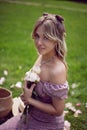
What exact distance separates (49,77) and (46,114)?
1.09ft

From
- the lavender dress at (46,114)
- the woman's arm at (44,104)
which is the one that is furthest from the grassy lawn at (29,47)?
the woman's arm at (44,104)

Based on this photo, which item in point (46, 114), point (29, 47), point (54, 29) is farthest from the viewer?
point (29, 47)

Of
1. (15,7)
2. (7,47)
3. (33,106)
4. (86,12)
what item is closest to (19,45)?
(7,47)

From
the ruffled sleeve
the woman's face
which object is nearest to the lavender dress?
the ruffled sleeve

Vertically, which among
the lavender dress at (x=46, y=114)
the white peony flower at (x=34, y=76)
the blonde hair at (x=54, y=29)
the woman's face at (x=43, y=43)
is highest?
the blonde hair at (x=54, y=29)

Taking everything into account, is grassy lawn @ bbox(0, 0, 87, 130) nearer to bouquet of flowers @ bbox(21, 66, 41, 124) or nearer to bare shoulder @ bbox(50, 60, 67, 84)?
bouquet of flowers @ bbox(21, 66, 41, 124)

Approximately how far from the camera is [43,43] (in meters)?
2.86

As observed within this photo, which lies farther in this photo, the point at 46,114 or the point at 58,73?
the point at 46,114

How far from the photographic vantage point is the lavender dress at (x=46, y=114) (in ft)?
9.48

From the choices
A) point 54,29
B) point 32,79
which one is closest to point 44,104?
point 32,79

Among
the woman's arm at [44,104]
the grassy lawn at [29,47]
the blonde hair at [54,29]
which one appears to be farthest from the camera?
the grassy lawn at [29,47]

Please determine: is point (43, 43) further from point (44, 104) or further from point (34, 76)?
point (44, 104)

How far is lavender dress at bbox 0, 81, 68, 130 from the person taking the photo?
114 inches

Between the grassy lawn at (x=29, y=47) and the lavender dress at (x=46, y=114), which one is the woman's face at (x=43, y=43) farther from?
the grassy lawn at (x=29, y=47)
